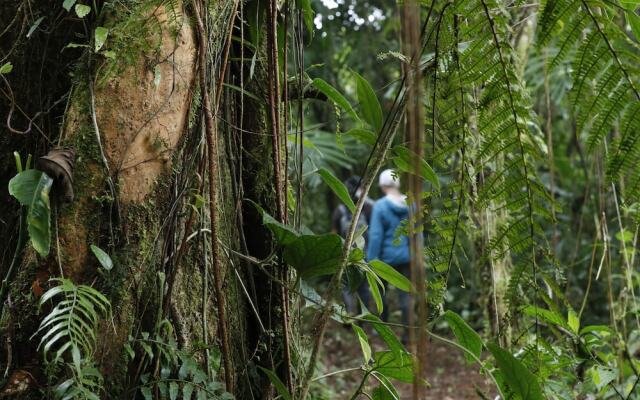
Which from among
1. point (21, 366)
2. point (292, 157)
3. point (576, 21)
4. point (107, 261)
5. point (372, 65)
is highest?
point (372, 65)

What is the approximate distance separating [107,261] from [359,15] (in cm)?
497

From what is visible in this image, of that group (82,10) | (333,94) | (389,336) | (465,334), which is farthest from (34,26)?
(465,334)

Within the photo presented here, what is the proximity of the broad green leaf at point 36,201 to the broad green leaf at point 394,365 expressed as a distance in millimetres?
847

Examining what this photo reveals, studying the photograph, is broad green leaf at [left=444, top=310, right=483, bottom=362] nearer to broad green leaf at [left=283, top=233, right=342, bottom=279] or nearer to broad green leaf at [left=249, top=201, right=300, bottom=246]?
broad green leaf at [left=283, top=233, right=342, bottom=279]

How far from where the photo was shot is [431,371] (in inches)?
243

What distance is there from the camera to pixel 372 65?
670 centimetres

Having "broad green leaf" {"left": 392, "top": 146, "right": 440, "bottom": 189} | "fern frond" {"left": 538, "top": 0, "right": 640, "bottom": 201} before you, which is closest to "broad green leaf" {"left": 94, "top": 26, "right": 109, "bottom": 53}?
"broad green leaf" {"left": 392, "top": 146, "right": 440, "bottom": 189}

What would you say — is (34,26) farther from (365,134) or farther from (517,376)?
(517,376)

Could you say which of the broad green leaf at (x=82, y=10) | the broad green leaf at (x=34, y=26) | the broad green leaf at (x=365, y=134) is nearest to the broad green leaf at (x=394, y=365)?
the broad green leaf at (x=365, y=134)

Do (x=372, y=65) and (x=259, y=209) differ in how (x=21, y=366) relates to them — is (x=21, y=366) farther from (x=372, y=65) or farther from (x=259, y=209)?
→ (x=372, y=65)

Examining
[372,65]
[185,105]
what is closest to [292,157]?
[185,105]

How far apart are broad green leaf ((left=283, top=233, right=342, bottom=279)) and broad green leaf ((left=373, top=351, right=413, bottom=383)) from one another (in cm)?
26

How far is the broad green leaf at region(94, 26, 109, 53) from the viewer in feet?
5.57

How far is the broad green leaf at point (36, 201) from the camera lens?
152cm
